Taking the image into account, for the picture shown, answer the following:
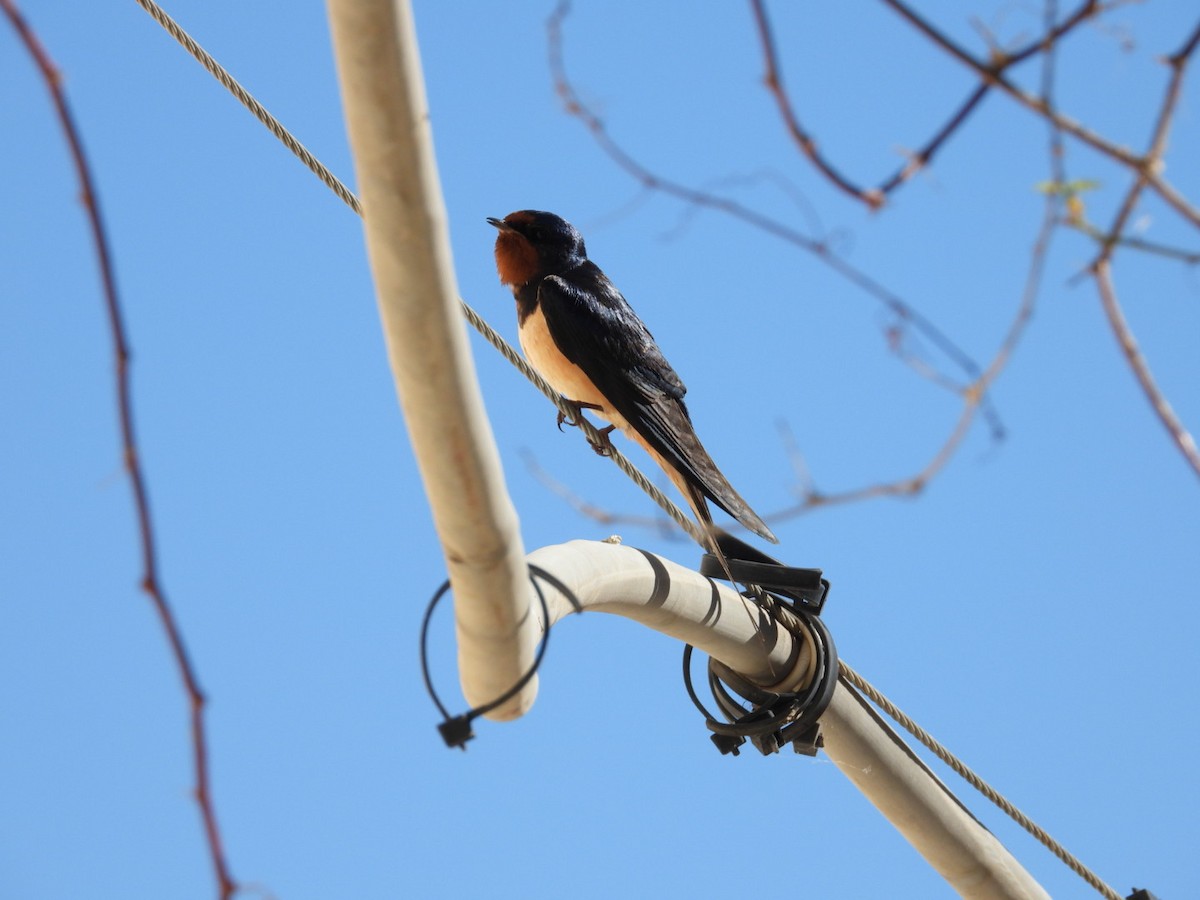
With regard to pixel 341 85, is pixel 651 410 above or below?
→ above

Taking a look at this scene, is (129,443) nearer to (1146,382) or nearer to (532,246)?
(1146,382)

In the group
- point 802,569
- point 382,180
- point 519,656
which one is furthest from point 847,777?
point 382,180

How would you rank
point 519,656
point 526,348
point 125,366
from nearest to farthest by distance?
point 125,366
point 519,656
point 526,348

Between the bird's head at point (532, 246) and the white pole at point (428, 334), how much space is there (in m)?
4.12

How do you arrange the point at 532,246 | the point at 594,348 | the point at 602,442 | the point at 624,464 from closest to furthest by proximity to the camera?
the point at 624,464 < the point at 602,442 < the point at 594,348 < the point at 532,246

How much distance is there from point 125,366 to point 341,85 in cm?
60

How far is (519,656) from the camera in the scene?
7.57ft

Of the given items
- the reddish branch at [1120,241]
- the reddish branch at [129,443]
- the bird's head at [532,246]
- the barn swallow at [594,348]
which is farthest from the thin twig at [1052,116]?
the bird's head at [532,246]

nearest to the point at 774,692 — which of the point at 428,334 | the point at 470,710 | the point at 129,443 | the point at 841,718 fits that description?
the point at 841,718

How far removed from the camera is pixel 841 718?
12.3ft

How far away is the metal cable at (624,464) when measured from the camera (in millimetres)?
3068

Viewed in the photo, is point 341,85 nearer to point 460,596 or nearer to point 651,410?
point 460,596

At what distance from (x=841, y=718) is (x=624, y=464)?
39.9 inches

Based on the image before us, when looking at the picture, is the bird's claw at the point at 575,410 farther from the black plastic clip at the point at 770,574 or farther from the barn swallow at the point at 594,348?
the black plastic clip at the point at 770,574
